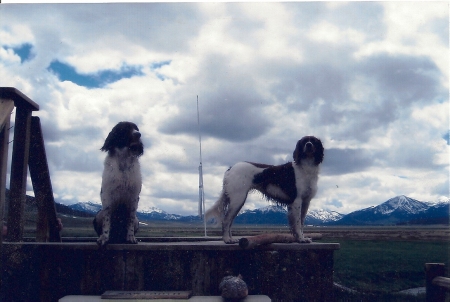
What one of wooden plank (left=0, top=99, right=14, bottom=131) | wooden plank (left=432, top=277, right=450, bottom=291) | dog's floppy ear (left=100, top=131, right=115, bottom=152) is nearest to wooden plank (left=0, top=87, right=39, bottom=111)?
wooden plank (left=0, top=99, right=14, bottom=131)

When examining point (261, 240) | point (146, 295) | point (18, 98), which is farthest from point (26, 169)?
point (261, 240)

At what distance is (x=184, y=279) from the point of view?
595cm

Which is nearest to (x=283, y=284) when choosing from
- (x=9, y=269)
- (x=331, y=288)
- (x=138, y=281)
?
(x=331, y=288)

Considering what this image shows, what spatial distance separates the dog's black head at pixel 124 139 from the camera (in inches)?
240

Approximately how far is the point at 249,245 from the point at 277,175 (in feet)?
4.53

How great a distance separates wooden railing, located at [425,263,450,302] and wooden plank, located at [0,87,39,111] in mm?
5892

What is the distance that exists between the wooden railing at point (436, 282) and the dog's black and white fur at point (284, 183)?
70.4 inches

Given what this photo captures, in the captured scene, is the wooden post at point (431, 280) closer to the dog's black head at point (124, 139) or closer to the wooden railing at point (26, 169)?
the dog's black head at point (124, 139)

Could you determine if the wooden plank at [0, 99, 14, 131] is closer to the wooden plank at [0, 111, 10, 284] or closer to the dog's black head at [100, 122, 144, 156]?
the wooden plank at [0, 111, 10, 284]

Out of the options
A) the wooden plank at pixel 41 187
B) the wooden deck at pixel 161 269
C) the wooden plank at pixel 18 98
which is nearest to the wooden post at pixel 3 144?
the wooden plank at pixel 18 98

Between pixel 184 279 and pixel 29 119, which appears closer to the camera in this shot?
pixel 184 279

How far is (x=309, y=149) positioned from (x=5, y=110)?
399 cm

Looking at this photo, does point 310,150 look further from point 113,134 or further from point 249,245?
point 113,134

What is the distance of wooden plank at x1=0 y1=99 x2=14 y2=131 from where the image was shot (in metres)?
5.25
